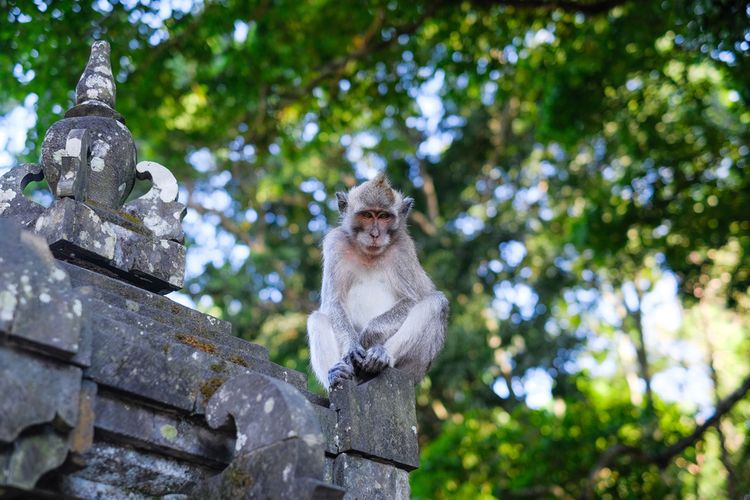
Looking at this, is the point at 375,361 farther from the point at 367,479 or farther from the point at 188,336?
the point at 188,336

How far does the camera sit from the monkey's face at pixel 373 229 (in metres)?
7.24

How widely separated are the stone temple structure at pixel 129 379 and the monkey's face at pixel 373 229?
2596mm

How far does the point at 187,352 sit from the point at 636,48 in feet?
35.9

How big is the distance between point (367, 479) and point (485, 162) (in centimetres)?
1861

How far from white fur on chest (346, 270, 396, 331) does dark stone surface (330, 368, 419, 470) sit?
2.40 metres

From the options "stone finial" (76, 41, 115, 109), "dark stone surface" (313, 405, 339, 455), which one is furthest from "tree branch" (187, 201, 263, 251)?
"dark stone surface" (313, 405, 339, 455)

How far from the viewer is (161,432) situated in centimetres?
346

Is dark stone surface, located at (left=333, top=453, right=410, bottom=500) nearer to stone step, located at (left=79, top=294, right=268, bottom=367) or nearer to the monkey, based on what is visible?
stone step, located at (left=79, top=294, right=268, bottom=367)

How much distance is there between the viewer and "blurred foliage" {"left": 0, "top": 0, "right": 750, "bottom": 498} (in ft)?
38.9

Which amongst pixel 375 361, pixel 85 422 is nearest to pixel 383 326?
pixel 375 361

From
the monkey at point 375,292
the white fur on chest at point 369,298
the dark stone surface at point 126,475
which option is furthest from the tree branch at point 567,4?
the dark stone surface at point 126,475

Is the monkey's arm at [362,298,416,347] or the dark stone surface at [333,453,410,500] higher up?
the monkey's arm at [362,298,416,347]

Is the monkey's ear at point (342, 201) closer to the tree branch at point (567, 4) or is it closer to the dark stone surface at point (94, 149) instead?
the dark stone surface at point (94, 149)

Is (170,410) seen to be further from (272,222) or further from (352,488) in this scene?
(272,222)
